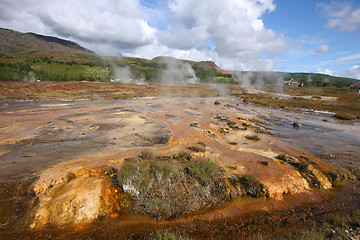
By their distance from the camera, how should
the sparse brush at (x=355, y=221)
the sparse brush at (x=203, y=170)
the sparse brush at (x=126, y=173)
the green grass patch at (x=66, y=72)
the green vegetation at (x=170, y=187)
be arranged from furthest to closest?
1. the green grass patch at (x=66, y=72)
2. the sparse brush at (x=203, y=170)
3. the sparse brush at (x=126, y=173)
4. the green vegetation at (x=170, y=187)
5. the sparse brush at (x=355, y=221)

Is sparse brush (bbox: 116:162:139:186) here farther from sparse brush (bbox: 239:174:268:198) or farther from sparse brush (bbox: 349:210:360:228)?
sparse brush (bbox: 349:210:360:228)

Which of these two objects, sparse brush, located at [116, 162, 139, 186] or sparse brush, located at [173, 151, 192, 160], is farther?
sparse brush, located at [173, 151, 192, 160]

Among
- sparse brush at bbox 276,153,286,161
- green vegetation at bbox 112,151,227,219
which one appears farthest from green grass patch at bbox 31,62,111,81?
sparse brush at bbox 276,153,286,161

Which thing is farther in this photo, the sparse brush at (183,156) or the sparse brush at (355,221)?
the sparse brush at (183,156)

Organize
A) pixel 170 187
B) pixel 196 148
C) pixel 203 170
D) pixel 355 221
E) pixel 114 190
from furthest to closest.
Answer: pixel 196 148
pixel 203 170
pixel 114 190
pixel 170 187
pixel 355 221

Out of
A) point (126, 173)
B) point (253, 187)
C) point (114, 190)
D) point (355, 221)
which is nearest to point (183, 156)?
point (126, 173)

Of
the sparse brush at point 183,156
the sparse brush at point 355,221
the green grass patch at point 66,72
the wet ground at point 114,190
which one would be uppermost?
the green grass patch at point 66,72

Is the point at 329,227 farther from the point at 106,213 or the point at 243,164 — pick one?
the point at 106,213

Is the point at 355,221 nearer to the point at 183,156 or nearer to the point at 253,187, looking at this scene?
the point at 253,187

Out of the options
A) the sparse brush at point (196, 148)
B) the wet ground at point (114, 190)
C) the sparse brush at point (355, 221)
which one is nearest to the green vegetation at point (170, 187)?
the wet ground at point (114, 190)

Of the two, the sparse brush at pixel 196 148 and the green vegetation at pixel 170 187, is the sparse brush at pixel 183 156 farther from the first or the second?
the green vegetation at pixel 170 187

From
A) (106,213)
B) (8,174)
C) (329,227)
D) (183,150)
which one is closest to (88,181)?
(106,213)

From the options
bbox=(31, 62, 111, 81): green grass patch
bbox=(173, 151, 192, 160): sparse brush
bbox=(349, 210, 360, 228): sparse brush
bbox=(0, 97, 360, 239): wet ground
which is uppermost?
bbox=(31, 62, 111, 81): green grass patch

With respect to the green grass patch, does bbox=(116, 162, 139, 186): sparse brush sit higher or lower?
lower
